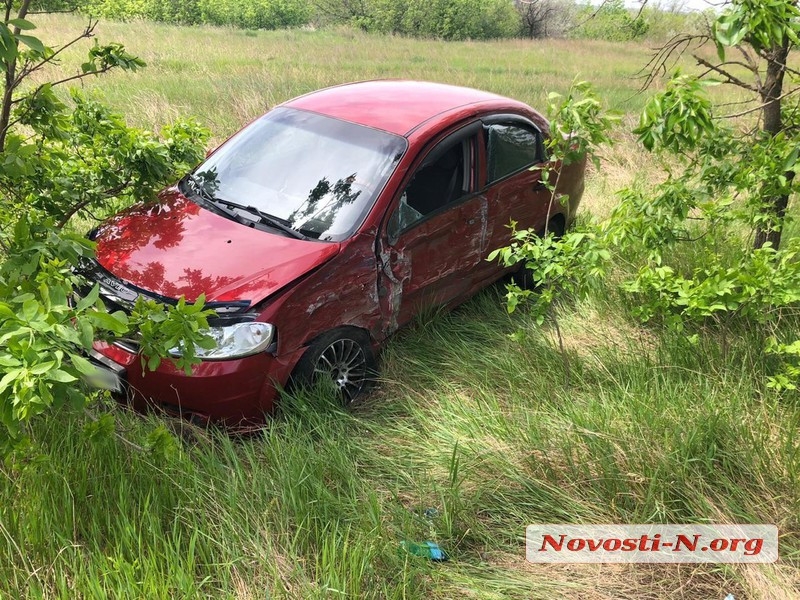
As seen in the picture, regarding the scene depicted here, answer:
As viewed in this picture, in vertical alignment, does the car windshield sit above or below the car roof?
below

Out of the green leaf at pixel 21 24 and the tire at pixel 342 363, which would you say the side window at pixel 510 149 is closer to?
the tire at pixel 342 363

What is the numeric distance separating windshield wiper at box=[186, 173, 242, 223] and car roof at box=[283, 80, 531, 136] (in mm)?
907

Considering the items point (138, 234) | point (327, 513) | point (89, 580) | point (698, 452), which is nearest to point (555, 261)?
point (698, 452)

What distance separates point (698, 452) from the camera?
293 cm

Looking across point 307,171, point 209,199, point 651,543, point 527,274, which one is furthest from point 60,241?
point 527,274

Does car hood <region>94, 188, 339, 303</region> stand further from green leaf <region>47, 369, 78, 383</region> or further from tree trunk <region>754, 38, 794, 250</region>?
tree trunk <region>754, 38, 794, 250</region>

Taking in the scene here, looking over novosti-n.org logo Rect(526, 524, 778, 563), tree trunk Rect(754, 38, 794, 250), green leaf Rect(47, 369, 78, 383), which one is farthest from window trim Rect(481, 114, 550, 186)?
green leaf Rect(47, 369, 78, 383)

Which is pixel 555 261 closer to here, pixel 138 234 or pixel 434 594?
pixel 434 594

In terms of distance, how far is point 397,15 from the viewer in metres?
32.7

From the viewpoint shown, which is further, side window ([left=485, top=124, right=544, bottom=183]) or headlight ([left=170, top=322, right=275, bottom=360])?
side window ([left=485, top=124, right=544, bottom=183])

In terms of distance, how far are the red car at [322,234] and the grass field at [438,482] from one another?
269mm

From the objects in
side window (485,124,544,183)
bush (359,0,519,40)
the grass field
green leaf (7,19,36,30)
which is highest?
bush (359,0,519,40)

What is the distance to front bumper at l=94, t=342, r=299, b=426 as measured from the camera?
10.1 ft

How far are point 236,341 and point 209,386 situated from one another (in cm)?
26
